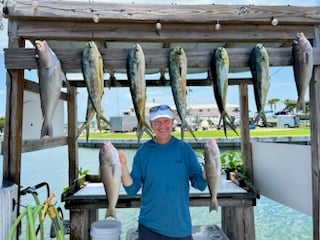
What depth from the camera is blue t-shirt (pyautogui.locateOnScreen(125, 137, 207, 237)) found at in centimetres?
191

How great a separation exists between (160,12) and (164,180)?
1.17m

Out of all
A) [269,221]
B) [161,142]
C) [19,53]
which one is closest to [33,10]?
[19,53]

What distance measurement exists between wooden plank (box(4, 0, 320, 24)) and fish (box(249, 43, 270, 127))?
405mm

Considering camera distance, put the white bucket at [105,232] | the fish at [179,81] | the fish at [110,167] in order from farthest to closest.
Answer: the white bucket at [105,232] → the fish at [179,81] → the fish at [110,167]

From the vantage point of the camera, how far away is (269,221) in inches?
225

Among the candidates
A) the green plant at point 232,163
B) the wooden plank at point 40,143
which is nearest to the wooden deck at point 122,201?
the wooden plank at point 40,143

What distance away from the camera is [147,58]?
2121 mm

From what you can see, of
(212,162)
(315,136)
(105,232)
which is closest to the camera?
(212,162)

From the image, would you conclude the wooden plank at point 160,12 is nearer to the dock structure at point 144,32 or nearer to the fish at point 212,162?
the dock structure at point 144,32

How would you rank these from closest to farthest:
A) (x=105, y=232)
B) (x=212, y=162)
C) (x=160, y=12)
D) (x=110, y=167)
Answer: (x=110, y=167)
(x=212, y=162)
(x=160, y=12)
(x=105, y=232)

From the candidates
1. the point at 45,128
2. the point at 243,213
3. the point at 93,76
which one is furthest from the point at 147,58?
the point at 243,213

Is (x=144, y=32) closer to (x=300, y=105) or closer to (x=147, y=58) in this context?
(x=147, y=58)

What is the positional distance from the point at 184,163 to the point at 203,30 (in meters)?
1.03

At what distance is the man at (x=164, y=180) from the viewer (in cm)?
191
